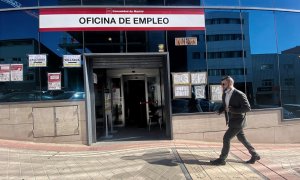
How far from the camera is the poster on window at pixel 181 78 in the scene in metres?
10.8

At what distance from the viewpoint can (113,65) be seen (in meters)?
11.1

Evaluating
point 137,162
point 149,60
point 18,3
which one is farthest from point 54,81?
point 137,162

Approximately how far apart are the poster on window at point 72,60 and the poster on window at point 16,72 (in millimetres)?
1397

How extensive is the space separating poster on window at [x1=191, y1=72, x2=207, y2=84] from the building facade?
3cm

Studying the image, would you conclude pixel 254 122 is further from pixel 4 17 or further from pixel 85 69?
pixel 4 17

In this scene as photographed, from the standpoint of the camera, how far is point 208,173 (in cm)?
695

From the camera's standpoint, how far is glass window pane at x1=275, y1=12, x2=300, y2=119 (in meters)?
11.8

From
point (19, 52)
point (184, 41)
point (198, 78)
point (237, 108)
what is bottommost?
point (237, 108)

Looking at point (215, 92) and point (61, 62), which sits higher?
point (61, 62)

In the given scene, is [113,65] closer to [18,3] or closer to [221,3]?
[18,3]

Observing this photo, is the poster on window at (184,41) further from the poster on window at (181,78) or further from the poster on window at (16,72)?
the poster on window at (16,72)

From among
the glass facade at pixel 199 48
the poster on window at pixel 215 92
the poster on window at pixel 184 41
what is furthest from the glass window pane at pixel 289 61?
the poster on window at pixel 184 41

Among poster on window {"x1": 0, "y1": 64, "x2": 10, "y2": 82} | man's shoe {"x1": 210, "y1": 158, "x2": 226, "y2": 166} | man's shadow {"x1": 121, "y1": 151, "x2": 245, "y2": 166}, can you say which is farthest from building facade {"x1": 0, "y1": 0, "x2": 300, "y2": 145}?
man's shoe {"x1": 210, "y1": 158, "x2": 226, "y2": 166}

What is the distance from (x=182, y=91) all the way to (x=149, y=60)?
5.03ft
